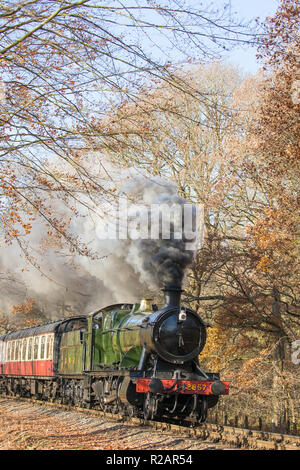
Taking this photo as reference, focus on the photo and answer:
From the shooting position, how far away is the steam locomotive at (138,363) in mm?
12453

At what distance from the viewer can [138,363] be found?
1354cm

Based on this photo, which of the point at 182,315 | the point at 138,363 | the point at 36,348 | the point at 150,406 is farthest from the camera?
the point at 36,348

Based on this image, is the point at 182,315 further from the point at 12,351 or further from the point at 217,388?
the point at 12,351

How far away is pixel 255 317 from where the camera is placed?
20.8 meters

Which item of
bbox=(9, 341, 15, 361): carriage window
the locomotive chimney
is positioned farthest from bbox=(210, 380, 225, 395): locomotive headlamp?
bbox=(9, 341, 15, 361): carriage window

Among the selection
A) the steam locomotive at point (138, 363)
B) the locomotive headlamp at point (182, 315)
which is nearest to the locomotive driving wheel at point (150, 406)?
the steam locomotive at point (138, 363)

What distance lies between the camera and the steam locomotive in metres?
12.5

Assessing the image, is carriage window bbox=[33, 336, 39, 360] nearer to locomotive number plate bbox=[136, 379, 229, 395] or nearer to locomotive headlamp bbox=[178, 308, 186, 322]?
locomotive number plate bbox=[136, 379, 229, 395]

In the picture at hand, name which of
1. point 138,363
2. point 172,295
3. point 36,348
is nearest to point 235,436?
point 138,363

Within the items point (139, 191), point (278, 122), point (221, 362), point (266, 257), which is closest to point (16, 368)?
point (221, 362)

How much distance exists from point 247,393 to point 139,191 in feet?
31.1

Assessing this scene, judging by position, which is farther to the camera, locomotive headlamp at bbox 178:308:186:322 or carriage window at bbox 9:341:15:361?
carriage window at bbox 9:341:15:361

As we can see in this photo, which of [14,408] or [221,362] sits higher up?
[221,362]

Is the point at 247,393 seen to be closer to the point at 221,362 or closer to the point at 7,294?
the point at 221,362
